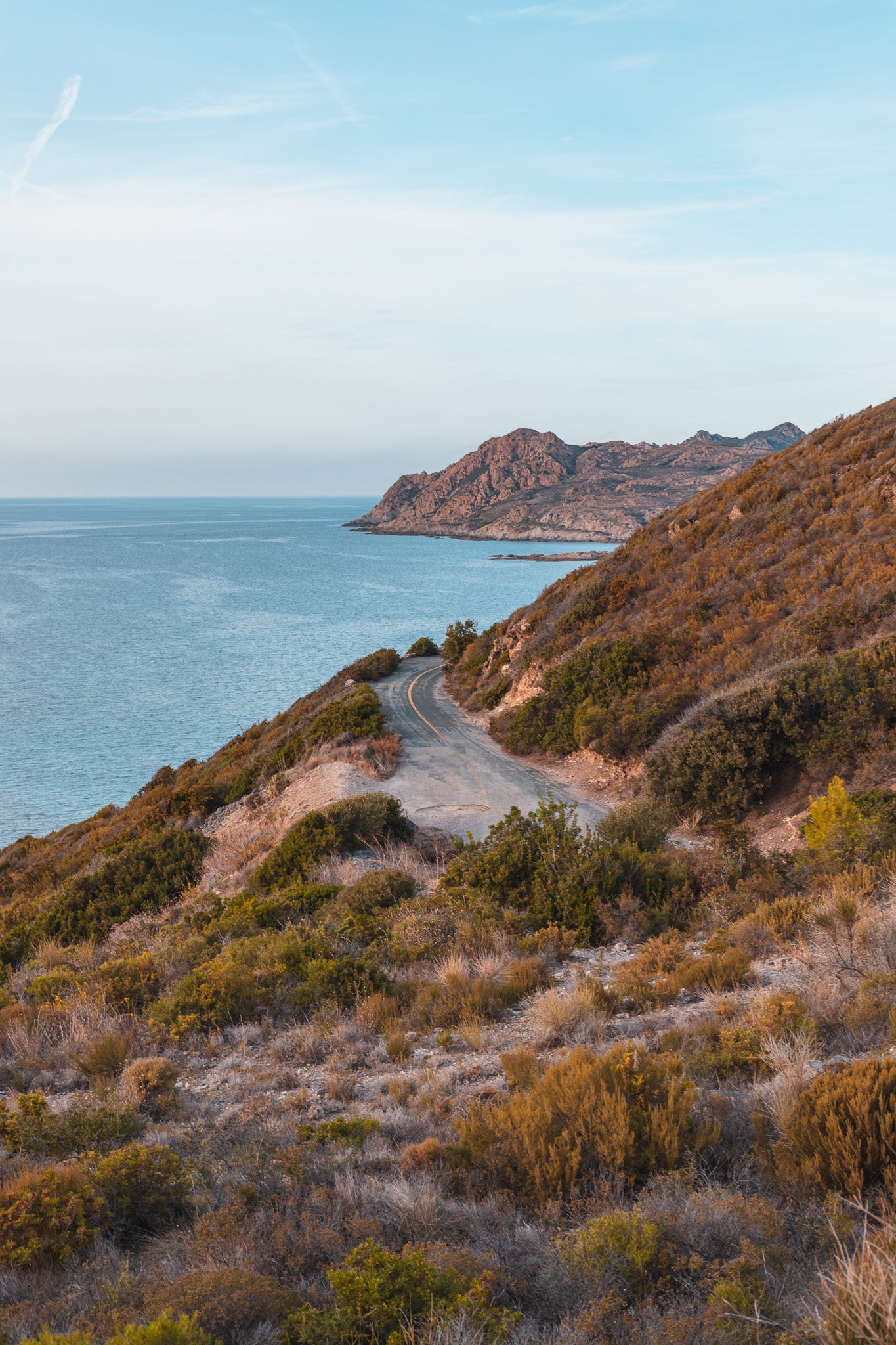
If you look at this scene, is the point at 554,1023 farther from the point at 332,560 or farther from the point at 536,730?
the point at 332,560

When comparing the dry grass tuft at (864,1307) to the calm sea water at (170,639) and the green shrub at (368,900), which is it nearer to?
the green shrub at (368,900)

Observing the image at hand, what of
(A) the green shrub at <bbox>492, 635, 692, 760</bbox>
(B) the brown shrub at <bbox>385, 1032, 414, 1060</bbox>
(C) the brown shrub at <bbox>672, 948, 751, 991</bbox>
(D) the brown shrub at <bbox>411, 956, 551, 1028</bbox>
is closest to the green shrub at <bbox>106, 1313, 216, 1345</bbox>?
(B) the brown shrub at <bbox>385, 1032, 414, 1060</bbox>

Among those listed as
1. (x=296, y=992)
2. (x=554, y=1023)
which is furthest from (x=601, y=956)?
(x=296, y=992)

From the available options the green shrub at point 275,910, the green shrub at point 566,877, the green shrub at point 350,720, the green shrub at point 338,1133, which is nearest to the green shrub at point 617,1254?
the green shrub at point 338,1133

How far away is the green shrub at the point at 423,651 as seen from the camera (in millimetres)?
44531

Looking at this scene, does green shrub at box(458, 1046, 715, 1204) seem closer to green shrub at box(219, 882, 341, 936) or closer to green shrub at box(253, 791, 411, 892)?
green shrub at box(219, 882, 341, 936)

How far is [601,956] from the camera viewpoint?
844 cm

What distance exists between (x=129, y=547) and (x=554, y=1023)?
16407 cm

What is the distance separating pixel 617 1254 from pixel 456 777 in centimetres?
1713

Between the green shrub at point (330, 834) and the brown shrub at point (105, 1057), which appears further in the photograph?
the green shrub at point (330, 834)

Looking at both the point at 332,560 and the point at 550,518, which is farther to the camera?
the point at 550,518

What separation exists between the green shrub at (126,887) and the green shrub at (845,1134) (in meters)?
12.6

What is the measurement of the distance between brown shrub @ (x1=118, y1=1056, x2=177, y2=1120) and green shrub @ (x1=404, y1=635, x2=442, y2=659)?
124 feet

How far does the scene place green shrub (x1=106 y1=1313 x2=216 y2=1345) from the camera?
2791mm
